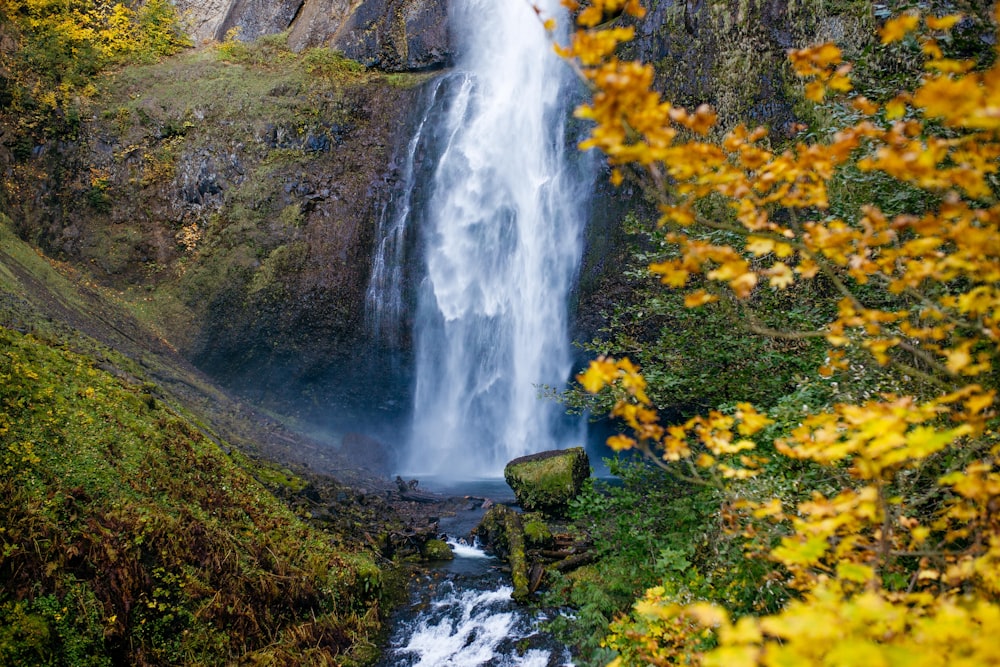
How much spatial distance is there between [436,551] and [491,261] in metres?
12.0

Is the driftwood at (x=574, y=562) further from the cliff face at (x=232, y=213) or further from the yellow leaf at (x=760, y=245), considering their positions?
the cliff face at (x=232, y=213)

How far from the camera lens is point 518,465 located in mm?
11297

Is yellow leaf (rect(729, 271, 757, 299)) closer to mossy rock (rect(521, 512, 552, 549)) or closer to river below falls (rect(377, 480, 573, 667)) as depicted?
river below falls (rect(377, 480, 573, 667))

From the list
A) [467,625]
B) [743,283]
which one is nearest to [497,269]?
[467,625]

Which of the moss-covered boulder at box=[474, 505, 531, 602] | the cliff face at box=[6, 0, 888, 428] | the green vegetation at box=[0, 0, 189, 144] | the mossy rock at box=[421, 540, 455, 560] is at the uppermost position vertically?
the green vegetation at box=[0, 0, 189, 144]

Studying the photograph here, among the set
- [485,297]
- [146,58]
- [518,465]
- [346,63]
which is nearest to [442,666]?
[518,465]

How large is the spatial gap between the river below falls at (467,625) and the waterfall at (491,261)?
10.2 metres

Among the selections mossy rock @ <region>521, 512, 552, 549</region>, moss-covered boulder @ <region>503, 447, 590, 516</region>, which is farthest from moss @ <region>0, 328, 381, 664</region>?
moss-covered boulder @ <region>503, 447, 590, 516</region>

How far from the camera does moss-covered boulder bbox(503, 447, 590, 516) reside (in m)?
10.4

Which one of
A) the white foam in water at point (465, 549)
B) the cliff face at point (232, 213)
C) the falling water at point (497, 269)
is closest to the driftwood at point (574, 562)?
the white foam in water at point (465, 549)

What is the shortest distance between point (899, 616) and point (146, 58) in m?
27.4

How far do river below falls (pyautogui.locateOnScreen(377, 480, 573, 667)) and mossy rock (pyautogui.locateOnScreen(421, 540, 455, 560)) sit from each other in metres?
0.20

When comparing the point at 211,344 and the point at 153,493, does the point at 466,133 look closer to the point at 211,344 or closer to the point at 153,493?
the point at 211,344

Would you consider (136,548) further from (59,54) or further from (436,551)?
(59,54)
